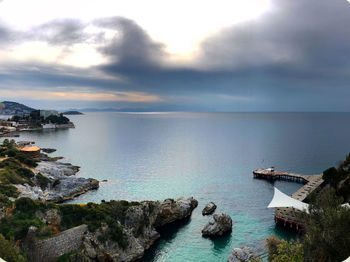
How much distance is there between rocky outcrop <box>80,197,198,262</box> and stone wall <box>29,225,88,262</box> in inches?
26.8

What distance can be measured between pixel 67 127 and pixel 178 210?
143320 millimetres

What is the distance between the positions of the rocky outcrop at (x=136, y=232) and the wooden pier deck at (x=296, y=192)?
11631 millimetres

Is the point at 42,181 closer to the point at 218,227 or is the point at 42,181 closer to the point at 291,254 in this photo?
the point at 218,227

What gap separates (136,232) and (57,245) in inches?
318

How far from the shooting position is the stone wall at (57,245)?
60.8 feet

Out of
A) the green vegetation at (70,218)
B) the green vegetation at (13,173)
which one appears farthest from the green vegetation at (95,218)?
the green vegetation at (13,173)

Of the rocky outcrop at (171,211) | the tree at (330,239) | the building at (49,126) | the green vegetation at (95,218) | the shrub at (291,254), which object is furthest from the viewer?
the building at (49,126)

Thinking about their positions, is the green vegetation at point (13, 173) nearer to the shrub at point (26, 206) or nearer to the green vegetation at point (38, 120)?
the shrub at point (26, 206)

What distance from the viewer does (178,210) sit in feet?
105

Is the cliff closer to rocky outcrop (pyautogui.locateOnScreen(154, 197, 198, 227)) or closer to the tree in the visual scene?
rocky outcrop (pyautogui.locateOnScreen(154, 197, 198, 227))

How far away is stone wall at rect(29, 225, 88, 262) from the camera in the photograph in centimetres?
1855

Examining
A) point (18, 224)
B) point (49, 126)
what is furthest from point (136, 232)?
point (49, 126)

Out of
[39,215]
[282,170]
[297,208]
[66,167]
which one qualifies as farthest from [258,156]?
[39,215]

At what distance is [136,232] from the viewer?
25781mm
